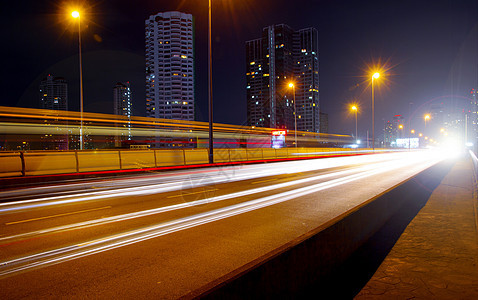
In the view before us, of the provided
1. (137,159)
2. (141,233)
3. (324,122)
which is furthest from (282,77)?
(141,233)

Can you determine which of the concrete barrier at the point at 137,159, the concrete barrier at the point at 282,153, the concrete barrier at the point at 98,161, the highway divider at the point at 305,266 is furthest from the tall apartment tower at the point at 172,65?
the highway divider at the point at 305,266

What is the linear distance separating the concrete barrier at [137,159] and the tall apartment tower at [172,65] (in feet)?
445

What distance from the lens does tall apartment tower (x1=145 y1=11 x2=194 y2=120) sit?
154 metres

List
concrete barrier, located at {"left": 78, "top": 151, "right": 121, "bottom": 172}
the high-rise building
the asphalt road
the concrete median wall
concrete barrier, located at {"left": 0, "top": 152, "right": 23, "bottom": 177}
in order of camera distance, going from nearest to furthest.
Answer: the asphalt road
concrete barrier, located at {"left": 0, "top": 152, "right": 23, "bottom": 177}
the concrete median wall
concrete barrier, located at {"left": 78, "top": 151, "right": 121, "bottom": 172}
the high-rise building

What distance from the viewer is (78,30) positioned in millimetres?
22844

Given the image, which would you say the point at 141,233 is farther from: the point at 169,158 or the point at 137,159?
the point at 169,158

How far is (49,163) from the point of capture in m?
14.7

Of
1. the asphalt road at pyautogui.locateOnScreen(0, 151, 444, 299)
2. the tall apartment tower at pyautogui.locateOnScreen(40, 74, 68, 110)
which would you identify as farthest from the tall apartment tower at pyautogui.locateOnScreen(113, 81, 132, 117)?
the asphalt road at pyautogui.locateOnScreen(0, 151, 444, 299)

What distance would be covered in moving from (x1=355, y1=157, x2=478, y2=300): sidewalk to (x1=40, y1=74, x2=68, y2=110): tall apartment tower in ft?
325

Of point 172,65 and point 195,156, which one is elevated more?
point 172,65

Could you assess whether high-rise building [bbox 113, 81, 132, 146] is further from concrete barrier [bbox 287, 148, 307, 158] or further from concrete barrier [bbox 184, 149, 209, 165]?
concrete barrier [bbox 184, 149, 209, 165]

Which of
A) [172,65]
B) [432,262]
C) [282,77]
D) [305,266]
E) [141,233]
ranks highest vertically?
[172,65]

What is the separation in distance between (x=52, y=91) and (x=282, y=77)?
374 feet

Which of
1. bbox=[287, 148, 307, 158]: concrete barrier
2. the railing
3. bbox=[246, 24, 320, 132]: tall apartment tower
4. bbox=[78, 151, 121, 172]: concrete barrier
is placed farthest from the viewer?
bbox=[246, 24, 320, 132]: tall apartment tower
